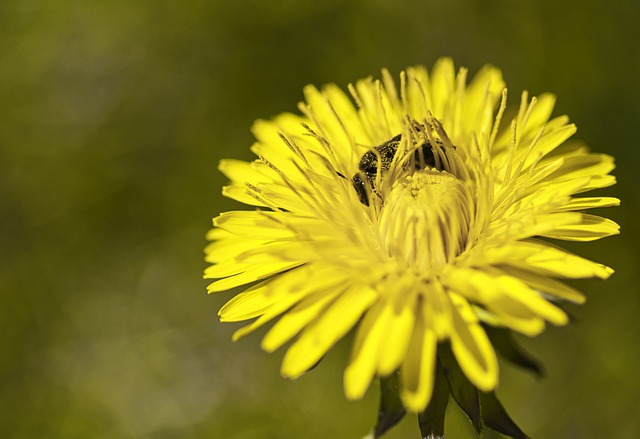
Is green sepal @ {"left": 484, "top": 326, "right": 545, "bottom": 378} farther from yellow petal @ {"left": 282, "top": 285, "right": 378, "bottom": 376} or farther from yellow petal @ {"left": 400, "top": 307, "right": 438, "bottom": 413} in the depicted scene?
yellow petal @ {"left": 282, "top": 285, "right": 378, "bottom": 376}

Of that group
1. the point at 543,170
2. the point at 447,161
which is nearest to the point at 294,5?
the point at 447,161

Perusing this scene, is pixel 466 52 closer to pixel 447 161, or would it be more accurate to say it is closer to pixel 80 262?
pixel 447 161

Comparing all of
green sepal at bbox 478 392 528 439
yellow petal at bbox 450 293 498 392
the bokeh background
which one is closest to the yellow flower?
yellow petal at bbox 450 293 498 392

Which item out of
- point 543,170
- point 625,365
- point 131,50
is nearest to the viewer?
point 543,170

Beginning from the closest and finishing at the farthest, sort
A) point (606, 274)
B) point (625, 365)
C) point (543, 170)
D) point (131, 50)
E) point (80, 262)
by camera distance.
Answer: point (606, 274) → point (543, 170) → point (625, 365) → point (80, 262) → point (131, 50)

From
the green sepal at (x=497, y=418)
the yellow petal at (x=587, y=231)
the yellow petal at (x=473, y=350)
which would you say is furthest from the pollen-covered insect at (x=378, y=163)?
the green sepal at (x=497, y=418)

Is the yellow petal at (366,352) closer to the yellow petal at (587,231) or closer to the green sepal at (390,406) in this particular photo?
the green sepal at (390,406)
